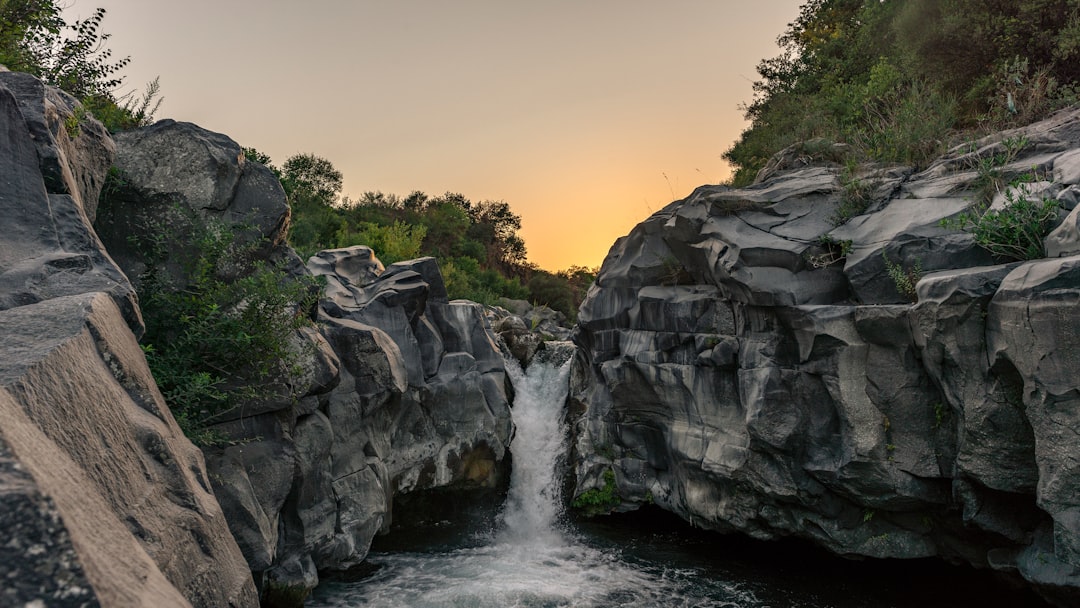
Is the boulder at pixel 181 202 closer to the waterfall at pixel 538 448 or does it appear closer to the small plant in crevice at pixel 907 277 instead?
the waterfall at pixel 538 448

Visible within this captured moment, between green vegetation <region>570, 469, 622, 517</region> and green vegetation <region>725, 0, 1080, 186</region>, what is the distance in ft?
25.7

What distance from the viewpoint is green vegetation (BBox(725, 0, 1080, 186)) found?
10.4 metres

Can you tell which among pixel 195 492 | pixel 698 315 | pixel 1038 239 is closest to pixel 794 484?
pixel 698 315

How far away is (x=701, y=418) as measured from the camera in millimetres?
10461

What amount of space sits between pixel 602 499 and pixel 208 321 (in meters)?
8.31

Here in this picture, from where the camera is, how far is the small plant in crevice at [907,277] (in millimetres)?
7684

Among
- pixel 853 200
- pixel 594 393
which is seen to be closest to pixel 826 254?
pixel 853 200

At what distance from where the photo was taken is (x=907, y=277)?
779 centimetres

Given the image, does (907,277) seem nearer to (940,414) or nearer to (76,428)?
(940,414)

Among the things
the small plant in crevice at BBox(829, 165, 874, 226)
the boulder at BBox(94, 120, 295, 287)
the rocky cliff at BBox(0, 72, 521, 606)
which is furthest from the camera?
the small plant in crevice at BBox(829, 165, 874, 226)

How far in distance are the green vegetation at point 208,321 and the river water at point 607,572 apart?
146 inches

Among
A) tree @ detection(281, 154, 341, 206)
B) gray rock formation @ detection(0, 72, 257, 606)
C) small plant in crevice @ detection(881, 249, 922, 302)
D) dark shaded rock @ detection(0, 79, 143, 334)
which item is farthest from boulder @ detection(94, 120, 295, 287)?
tree @ detection(281, 154, 341, 206)

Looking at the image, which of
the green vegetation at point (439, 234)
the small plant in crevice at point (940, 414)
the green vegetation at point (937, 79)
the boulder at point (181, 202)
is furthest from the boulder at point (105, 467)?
the green vegetation at point (439, 234)

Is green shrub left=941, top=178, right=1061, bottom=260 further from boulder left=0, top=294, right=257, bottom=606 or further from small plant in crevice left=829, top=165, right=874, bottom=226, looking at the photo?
boulder left=0, top=294, right=257, bottom=606
